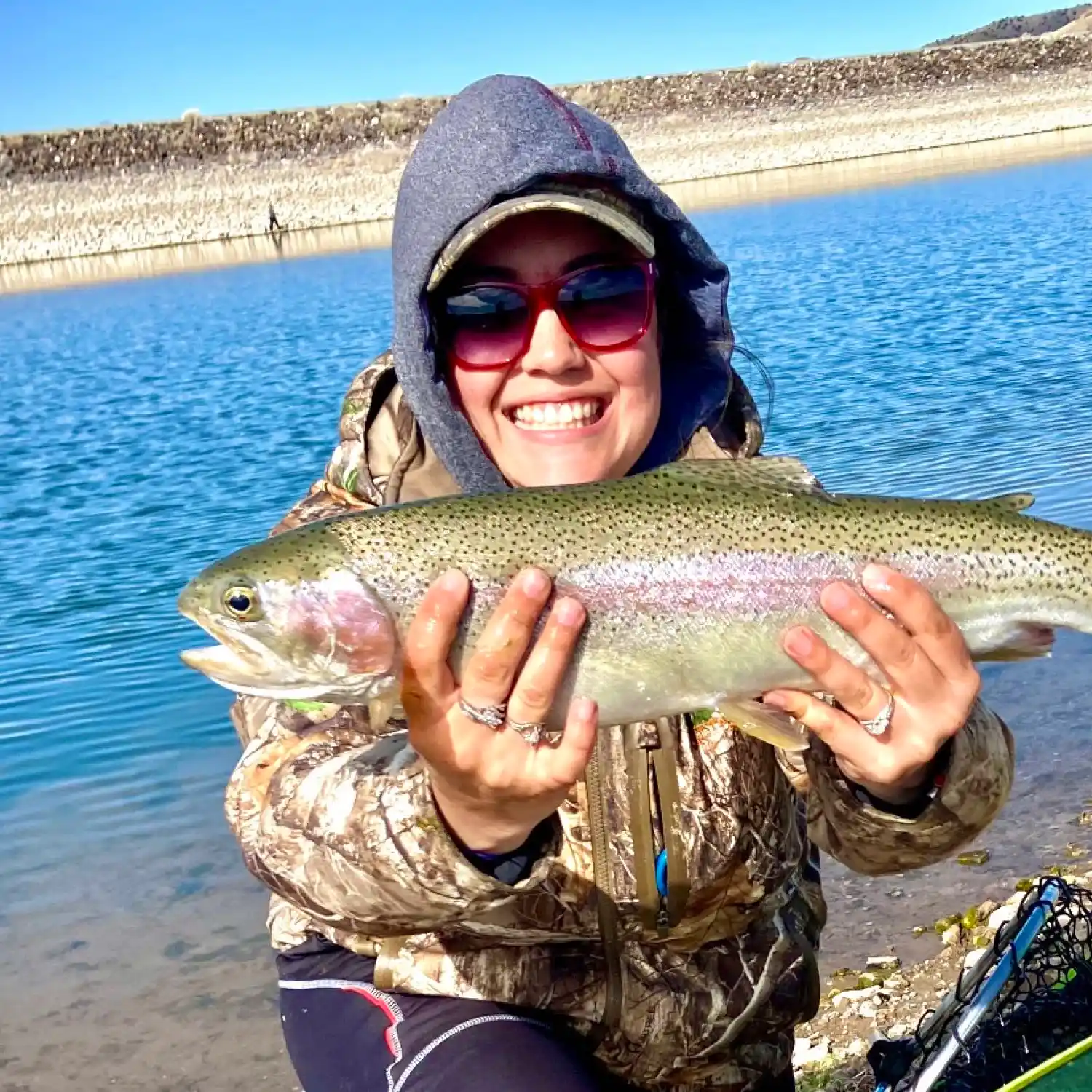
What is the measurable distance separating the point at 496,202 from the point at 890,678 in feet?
4.42

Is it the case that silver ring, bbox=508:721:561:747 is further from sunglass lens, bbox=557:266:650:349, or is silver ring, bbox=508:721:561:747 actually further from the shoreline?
the shoreline

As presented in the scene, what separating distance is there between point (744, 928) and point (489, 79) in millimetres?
2099

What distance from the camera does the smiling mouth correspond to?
9.91 feet

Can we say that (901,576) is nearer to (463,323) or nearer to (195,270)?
(463,323)

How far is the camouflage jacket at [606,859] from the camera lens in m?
2.59

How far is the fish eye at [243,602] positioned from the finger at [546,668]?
58 centimetres

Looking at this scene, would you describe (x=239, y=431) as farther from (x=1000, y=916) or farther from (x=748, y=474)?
(x=748, y=474)

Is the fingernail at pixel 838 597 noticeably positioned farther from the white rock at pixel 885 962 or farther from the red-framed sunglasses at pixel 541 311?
the white rock at pixel 885 962

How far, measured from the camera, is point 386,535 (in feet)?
8.43

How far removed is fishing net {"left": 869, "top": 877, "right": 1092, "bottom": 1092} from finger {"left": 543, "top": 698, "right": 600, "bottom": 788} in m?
1.34

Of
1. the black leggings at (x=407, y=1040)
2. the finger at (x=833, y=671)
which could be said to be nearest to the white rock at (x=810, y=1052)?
the black leggings at (x=407, y=1040)

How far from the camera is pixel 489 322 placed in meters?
2.99

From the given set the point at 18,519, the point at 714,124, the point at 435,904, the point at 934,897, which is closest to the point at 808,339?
the point at 18,519

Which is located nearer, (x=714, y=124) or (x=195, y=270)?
(x=195, y=270)
